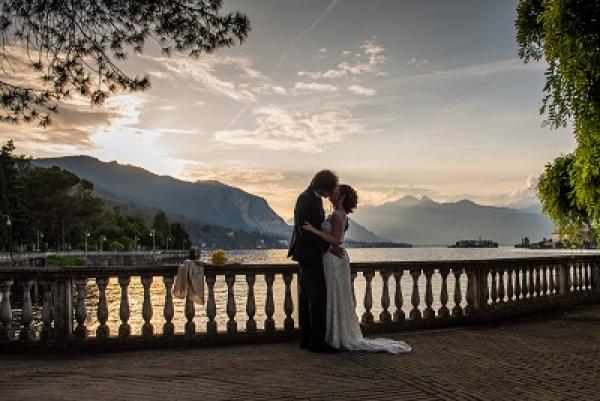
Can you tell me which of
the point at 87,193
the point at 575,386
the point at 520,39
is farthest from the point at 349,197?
the point at 87,193

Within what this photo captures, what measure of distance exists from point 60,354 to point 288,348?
338cm

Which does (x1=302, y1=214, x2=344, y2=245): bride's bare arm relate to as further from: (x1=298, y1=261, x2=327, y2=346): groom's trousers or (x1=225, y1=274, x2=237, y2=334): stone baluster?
(x1=225, y1=274, x2=237, y2=334): stone baluster

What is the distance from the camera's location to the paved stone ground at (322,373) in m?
6.43

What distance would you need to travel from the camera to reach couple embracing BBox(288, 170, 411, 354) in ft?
29.1

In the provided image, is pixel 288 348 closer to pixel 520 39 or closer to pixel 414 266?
pixel 414 266

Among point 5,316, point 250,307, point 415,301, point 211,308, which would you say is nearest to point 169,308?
point 211,308

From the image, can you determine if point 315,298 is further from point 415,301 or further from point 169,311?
point 415,301

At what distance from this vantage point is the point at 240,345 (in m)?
9.53

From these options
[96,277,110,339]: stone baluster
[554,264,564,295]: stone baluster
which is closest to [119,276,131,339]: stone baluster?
[96,277,110,339]: stone baluster

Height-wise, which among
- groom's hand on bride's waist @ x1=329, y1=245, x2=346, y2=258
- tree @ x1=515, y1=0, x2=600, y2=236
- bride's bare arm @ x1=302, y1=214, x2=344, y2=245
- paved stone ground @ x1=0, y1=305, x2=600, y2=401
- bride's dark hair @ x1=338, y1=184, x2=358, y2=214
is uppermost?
tree @ x1=515, y1=0, x2=600, y2=236

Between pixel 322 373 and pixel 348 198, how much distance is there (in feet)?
9.49

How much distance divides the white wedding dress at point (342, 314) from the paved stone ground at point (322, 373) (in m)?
0.28

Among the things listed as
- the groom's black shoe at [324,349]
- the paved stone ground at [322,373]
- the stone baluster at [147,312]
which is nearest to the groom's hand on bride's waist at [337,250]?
the groom's black shoe at [324,349]

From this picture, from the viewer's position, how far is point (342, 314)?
8.98 meters
